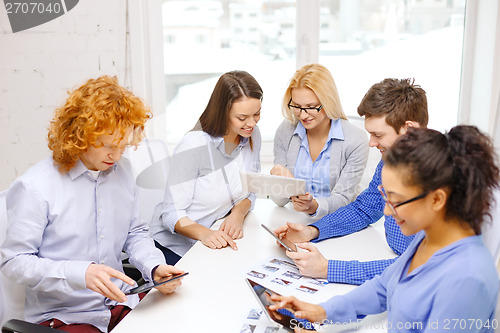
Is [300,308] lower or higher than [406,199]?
lower

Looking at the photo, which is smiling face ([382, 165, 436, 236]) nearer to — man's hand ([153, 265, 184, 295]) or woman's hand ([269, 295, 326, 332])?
woman's hand ([269, 295, 326, 332])

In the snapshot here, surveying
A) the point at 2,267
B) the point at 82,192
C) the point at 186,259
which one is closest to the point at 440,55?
the point at 186,259

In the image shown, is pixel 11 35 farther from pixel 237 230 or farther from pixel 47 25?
pixel 237 230

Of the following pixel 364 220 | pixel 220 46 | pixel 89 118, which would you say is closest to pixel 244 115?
pixel 364 220

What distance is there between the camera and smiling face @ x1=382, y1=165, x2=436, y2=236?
103 cm

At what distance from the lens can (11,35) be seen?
2.90 metres

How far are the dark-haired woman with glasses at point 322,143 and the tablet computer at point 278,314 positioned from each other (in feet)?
2.74

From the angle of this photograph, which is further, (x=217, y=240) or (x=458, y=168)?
(x=217, y=240)

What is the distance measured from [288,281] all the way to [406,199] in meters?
0.57

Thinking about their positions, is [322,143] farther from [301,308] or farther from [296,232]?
[301,308]

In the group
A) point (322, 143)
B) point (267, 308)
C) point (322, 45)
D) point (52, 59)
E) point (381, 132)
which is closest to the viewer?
point (267, 308)

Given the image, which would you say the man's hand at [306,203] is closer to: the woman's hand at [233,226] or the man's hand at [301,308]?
the woman's hand at [233,226]

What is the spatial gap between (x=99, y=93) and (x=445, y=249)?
1.04 m

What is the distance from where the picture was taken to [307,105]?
7.22 ft
